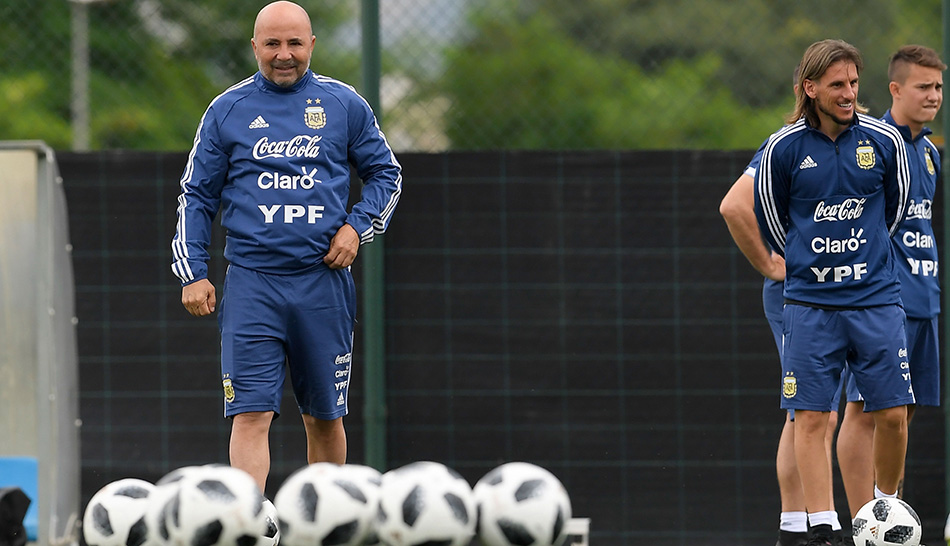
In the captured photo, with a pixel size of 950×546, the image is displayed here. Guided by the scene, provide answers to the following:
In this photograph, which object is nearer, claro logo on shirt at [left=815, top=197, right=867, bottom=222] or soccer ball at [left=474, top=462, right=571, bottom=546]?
soccer ball at [left=474, top=462, right=571, bottom=546]

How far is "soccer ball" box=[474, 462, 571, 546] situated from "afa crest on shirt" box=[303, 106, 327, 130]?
5.81 feet

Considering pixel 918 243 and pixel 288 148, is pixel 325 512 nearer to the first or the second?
pixel 288 148

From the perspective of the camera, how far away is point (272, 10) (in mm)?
4914

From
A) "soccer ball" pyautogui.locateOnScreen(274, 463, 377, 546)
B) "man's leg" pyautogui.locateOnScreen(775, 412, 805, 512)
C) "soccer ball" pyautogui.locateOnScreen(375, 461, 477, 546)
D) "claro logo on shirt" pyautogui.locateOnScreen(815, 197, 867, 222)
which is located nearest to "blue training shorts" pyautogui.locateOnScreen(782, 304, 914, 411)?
"claro logo on shirt" pyautogui.locateOnScreen(815, 197, 867, 222)

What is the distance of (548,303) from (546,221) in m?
0.47

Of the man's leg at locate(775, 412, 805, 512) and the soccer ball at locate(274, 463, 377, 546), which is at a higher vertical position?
the soccer ball at locate(274, 463, 377, 546)

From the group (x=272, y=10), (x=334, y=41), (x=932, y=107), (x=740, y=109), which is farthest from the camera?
(x=740, y=109)

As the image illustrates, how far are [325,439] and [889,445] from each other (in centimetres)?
235

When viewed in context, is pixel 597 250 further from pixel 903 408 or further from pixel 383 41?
pixel 903 408

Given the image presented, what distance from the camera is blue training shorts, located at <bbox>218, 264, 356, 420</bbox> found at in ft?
16.0

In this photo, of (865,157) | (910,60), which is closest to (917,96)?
(910,60)

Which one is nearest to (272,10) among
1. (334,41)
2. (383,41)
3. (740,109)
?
(383,41)

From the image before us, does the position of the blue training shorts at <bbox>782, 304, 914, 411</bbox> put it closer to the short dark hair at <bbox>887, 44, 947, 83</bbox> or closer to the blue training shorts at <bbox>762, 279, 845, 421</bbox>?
the blue training shorts at <bbox>762, 279, 845, 421</bbox>

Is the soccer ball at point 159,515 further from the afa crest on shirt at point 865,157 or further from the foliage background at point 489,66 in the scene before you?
the foliage background at point 489,66
